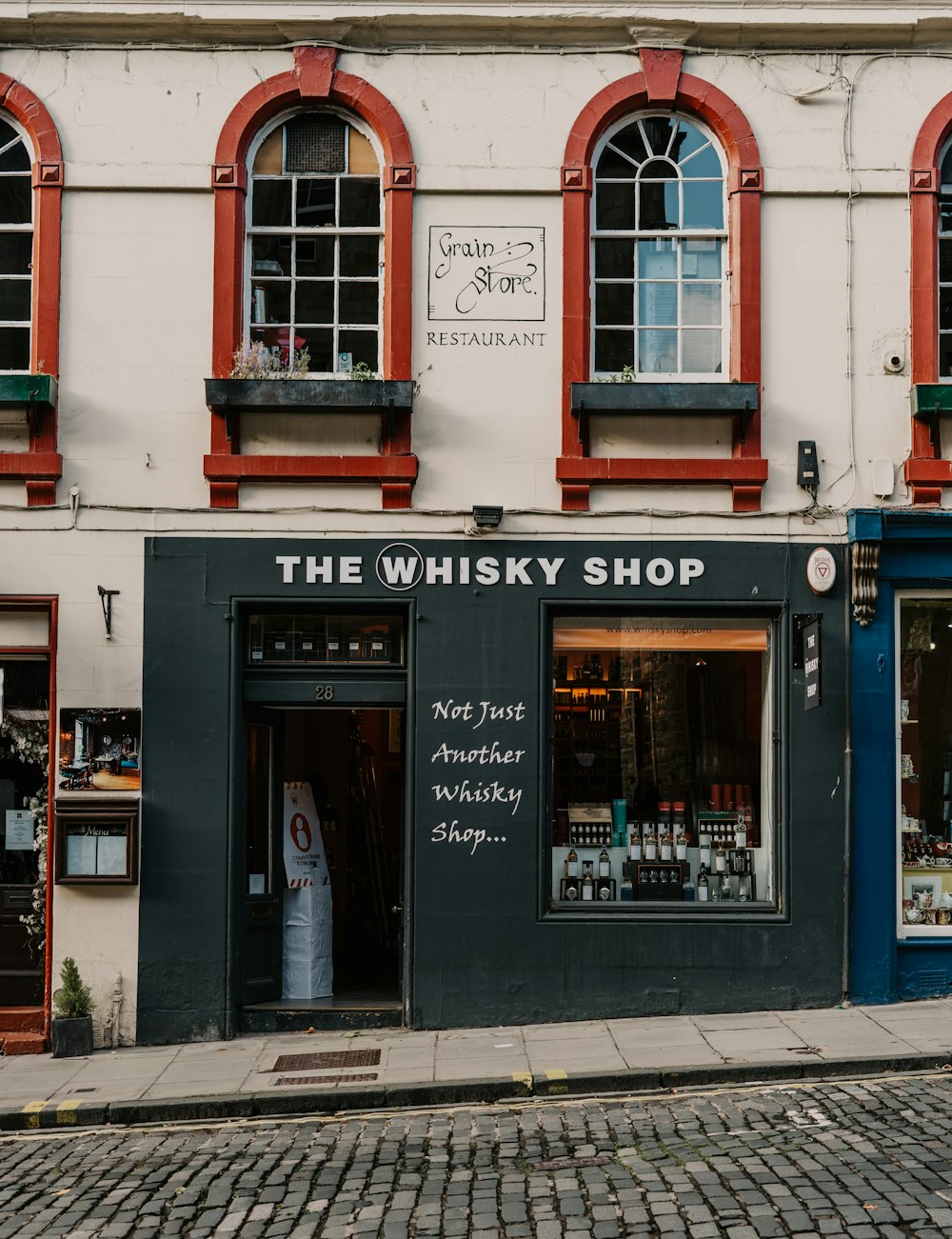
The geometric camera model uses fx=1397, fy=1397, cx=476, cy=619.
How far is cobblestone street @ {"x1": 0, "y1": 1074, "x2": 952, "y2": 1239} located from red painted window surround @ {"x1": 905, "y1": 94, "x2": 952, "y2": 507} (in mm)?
4659

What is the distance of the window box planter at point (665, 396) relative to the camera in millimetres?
11023

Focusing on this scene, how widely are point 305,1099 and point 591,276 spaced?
6.71 meters

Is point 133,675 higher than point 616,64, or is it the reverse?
point 616,64

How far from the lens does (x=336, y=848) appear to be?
1328 centimetres

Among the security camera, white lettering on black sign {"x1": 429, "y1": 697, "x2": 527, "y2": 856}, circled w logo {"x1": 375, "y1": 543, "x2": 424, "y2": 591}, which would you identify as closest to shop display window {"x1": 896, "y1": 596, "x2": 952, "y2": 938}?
the security camera

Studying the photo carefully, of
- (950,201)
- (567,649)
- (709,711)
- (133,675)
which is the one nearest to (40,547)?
(133,675)

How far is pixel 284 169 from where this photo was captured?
11570 millimetres

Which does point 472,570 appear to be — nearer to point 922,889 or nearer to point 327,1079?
point 327,1079

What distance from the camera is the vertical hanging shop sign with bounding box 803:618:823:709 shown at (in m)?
10.7

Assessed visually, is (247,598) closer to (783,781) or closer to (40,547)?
(40,547)

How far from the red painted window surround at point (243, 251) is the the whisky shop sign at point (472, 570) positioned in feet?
1.60

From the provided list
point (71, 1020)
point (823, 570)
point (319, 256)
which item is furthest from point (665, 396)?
point (71, 1020)

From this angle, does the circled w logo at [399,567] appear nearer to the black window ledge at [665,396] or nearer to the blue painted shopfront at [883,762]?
the black window ledge at [665,396]

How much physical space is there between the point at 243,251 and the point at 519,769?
15.6 feet
